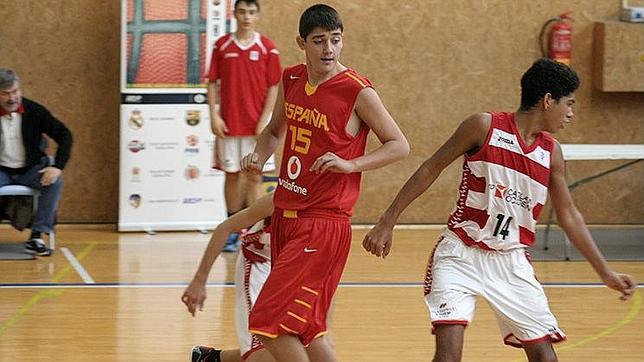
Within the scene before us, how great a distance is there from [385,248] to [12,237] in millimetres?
5604

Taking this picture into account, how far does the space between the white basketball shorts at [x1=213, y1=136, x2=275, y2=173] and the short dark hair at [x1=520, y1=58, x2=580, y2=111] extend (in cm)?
451

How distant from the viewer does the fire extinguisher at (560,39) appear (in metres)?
10.0

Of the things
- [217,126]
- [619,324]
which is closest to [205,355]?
[619,324]

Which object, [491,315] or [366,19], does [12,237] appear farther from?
[491,315]

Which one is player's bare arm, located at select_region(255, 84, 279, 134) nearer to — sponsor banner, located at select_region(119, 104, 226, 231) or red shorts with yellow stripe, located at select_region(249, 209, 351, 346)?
sponsor banner, located at select_region(119, 104, 226, 231)

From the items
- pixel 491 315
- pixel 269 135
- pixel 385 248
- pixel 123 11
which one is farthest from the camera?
pixel 123 11

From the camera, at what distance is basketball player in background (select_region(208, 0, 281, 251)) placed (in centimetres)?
882

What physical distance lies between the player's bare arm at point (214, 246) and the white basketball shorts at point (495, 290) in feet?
2.44

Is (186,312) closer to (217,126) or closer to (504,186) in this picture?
(217,126)

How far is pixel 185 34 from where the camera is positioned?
9492 mm

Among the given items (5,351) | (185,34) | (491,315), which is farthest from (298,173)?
(185,34)

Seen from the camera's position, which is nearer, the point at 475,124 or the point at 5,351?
the point at 475,124

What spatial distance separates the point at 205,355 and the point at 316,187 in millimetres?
1371

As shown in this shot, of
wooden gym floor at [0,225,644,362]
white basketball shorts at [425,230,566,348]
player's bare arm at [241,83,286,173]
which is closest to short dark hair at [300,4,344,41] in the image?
player's bare arm at [241,83,286,173]
